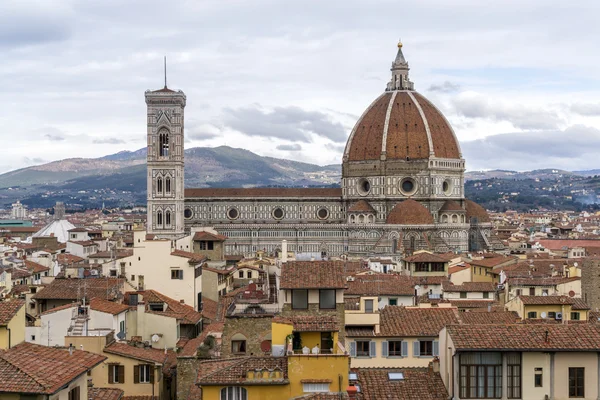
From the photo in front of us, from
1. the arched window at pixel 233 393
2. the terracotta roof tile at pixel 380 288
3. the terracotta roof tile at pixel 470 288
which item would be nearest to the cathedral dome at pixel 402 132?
the terracotta roof tile at pixel 470 288

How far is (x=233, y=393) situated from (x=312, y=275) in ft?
16.1

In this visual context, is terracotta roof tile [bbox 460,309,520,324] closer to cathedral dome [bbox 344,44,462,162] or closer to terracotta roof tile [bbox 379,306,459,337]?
terracotta roof tile [bbox 379,306,459,337]

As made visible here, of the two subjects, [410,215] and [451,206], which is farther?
[451,206]

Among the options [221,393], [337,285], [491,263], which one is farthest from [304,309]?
[491,263]

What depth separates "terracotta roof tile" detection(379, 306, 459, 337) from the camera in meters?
26.4

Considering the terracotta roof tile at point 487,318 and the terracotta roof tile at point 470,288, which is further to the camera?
the terracotta roof tile at point 470,288

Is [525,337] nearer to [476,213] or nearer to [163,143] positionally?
[163,143]

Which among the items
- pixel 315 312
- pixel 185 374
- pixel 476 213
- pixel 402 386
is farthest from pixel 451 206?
pixel 402 386

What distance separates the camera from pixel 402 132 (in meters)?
132

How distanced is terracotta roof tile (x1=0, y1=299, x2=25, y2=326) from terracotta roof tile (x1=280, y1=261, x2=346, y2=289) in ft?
17.3

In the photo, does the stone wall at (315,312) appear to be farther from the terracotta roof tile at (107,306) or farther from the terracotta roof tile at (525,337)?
the terracotta roof tile at (107,306)

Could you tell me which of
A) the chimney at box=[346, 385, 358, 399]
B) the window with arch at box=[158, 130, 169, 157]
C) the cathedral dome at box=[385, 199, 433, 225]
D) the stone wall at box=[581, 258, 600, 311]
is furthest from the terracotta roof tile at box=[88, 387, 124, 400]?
the window with arch at box=[158, 130, 169, 157]

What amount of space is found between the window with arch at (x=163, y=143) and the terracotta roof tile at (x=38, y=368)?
105 m

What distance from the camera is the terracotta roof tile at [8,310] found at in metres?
20.1
